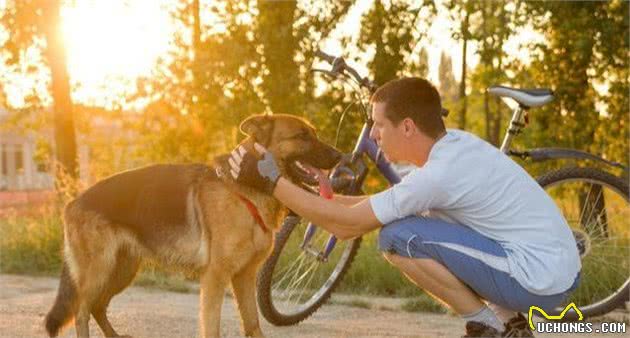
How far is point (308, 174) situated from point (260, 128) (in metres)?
0.37

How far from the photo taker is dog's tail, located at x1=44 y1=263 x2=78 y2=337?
5.07 m

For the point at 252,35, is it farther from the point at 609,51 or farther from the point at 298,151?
the point at 298,151

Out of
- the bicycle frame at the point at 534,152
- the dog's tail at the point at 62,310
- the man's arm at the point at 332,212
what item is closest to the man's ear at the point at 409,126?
the man's arm at the point at 332,212

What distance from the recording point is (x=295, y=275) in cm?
605

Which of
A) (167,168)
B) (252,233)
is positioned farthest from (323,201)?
(167,168)

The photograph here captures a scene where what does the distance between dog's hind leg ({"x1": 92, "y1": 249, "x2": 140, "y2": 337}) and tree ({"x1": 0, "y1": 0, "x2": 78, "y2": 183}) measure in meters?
11.6

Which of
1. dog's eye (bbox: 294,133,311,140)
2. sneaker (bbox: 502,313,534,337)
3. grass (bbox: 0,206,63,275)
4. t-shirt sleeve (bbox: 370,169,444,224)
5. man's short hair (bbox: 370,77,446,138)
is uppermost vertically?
man's short hair (bbox: 370,77,446,138)

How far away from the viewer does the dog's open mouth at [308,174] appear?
4945 mm

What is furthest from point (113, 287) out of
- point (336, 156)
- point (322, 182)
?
point (336, 156)

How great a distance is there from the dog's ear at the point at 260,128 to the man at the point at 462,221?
851mm

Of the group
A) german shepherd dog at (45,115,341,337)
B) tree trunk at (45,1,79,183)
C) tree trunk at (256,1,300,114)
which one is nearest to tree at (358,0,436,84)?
tree trunk at (256,1,300,114)

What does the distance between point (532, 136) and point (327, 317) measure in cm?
553

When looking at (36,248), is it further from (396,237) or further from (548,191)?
(396,237)

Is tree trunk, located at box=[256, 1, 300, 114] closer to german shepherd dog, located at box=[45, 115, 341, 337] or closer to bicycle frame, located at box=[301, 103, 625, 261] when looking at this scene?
bicycle frame, located at box=[301, 103, 625, 261]
